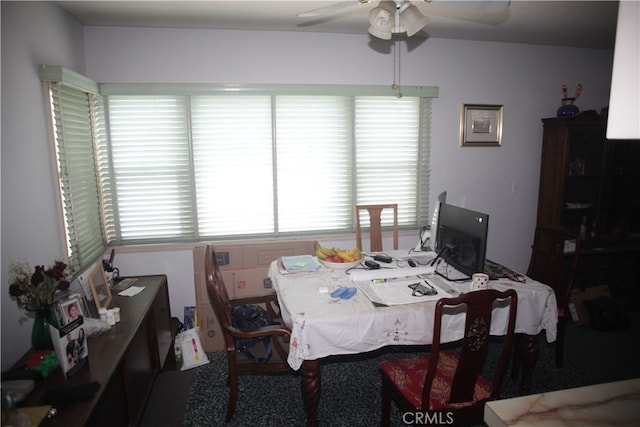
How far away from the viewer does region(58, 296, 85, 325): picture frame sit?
152 centimetres

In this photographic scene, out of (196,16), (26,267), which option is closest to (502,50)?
(196,16)

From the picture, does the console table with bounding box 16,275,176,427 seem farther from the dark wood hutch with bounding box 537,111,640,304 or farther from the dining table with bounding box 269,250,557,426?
the dark wood hutch with bounding box 537,111,640,304

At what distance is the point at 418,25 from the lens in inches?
73.1

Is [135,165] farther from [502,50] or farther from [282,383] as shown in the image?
[502,50]

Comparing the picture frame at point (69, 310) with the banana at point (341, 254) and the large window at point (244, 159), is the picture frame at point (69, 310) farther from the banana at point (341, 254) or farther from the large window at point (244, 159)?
the banana at point (341, 254)

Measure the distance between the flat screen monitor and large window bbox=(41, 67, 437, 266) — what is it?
3.70 ft

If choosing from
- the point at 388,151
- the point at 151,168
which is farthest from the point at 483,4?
the point at 151,168

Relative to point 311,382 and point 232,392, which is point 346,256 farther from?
point 232,392

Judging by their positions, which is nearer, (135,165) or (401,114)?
(135,165)

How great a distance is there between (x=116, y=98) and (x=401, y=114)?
244cm

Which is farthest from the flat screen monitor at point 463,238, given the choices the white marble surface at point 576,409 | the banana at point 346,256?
the white marble surface at point 576,409

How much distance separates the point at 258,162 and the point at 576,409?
2801 millimetres

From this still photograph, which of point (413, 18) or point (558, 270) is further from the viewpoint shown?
point (558, 270)

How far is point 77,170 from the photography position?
2.56 metres
